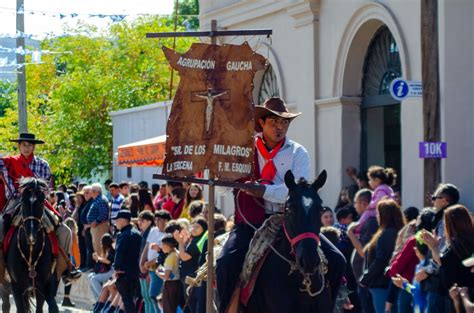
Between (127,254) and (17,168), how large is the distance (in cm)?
274

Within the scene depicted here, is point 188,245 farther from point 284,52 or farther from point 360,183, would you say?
point 284,52

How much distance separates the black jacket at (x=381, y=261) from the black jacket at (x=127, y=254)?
487 cm

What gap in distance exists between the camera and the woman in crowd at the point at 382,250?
13453mm

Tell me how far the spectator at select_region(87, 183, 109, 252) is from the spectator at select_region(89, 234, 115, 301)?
2.72m

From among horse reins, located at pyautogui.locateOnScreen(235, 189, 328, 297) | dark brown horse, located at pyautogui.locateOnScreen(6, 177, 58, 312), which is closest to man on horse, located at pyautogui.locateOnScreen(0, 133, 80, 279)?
dark brown horse, located at pyautogui.locateOnScreen(6, 177, 58, 312)

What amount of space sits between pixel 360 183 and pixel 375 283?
5468mm

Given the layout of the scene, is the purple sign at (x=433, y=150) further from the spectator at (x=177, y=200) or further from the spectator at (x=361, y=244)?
the spectator at (x=177, y=200)

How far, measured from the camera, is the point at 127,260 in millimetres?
17281

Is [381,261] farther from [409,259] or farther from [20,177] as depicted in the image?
[20,177]

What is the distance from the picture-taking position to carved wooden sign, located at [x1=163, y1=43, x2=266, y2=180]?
9.13 m

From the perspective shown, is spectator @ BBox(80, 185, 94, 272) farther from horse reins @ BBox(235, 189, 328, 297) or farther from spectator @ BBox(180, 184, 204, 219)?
horse reins @ BBox(235, 189, 328, 297)

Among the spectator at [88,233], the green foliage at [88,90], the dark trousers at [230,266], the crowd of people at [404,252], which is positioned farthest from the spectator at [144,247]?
the green foliage at [88,90]

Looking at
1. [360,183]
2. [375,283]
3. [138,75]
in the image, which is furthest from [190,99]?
[138,75]

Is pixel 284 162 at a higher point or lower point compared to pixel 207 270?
higher
